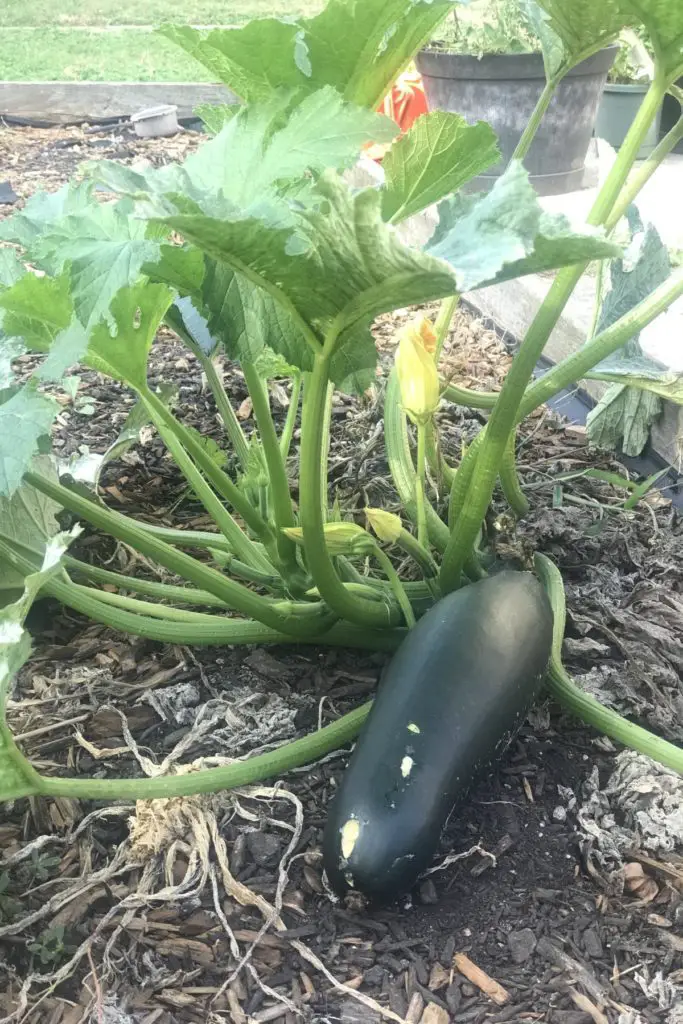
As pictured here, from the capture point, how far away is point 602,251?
0.78 m

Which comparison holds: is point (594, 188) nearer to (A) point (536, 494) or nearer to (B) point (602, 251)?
(A) point (536, 494)

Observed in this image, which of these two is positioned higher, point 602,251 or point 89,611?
point 602,251

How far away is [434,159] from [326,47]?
199mm

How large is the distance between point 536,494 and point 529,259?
115 cm

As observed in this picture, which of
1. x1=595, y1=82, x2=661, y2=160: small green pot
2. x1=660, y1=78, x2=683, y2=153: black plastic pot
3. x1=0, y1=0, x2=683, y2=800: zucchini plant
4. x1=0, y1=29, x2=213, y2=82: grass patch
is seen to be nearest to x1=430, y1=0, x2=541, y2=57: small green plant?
x1=595, y1=82, x2=661, y2=160: small green pot

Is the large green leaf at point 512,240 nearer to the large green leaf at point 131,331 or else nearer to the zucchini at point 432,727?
the large green leaf at point 131,331

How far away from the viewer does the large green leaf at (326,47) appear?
1.08 metres

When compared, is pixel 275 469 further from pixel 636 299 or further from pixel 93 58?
pixel 93 58

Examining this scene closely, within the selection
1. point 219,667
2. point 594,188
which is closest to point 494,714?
point 219,667

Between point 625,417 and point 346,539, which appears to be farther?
point 625,417

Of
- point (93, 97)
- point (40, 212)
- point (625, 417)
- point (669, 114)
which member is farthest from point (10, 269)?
point (93, 97)

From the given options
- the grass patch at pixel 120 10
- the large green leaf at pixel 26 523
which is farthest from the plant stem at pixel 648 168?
the grass patch at pixel 120 10

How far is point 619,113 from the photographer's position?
3770mm

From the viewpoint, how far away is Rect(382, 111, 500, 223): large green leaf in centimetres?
108
